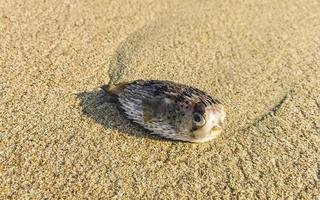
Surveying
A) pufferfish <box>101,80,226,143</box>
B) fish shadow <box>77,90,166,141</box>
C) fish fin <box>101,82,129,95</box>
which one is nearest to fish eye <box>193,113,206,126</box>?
pufferfish <box>101,80,226,143</box>

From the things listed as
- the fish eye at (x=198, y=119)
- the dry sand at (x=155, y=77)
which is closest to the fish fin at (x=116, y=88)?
the dry sand at (x=155, y=77)

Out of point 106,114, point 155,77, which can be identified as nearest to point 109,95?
point 106,114

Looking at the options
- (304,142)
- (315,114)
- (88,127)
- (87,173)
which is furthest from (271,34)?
(87,173)

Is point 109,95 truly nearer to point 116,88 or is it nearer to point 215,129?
point 116,88

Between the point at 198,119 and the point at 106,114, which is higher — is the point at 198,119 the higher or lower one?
the higher one

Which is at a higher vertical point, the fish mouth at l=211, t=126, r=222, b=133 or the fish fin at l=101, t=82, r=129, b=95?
the fish fin at l=101, t=82, r=129, b=95

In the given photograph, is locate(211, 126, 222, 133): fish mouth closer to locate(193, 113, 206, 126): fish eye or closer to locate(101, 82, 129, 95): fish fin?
locate(193, 113, 206, 126): fish eye

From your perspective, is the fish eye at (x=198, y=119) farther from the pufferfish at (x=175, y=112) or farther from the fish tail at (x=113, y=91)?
the fish tail at (x=113, y=91)

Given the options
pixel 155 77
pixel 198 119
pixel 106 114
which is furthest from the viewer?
pixel 155 77
